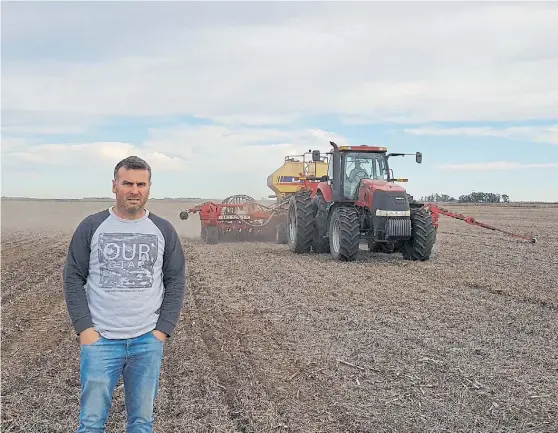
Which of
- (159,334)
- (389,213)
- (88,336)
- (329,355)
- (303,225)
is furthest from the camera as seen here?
(303,225)

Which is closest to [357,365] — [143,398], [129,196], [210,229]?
[143,398]

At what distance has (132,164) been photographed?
3664 millimetres

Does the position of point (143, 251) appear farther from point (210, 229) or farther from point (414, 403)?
point (210, 229)

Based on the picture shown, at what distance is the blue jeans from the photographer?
3500mm

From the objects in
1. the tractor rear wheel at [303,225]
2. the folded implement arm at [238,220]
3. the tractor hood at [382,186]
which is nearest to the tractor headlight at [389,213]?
the tractor hood at [382,186]

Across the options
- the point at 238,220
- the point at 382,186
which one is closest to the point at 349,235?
the point at 382,186

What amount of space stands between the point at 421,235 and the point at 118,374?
1072 centimetres

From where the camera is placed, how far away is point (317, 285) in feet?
34.9

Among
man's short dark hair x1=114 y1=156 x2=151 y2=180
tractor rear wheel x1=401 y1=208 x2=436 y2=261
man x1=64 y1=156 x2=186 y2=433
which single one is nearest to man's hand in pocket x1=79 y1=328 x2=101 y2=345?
man x1=64 y1=156 x2=186 y2=433

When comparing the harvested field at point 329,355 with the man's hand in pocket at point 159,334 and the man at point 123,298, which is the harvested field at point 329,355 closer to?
the man at point 123,298

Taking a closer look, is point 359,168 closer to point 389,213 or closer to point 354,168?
point 354,168

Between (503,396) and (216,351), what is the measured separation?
8.82 feet

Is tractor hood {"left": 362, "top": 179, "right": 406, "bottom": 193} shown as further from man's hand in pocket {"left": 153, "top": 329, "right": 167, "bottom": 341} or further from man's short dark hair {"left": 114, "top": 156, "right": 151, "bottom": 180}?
man's hand in pocket {"left": 153, "top": 329, "right": 167, "bottom": 341}

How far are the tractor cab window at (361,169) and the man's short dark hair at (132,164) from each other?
437 inches
